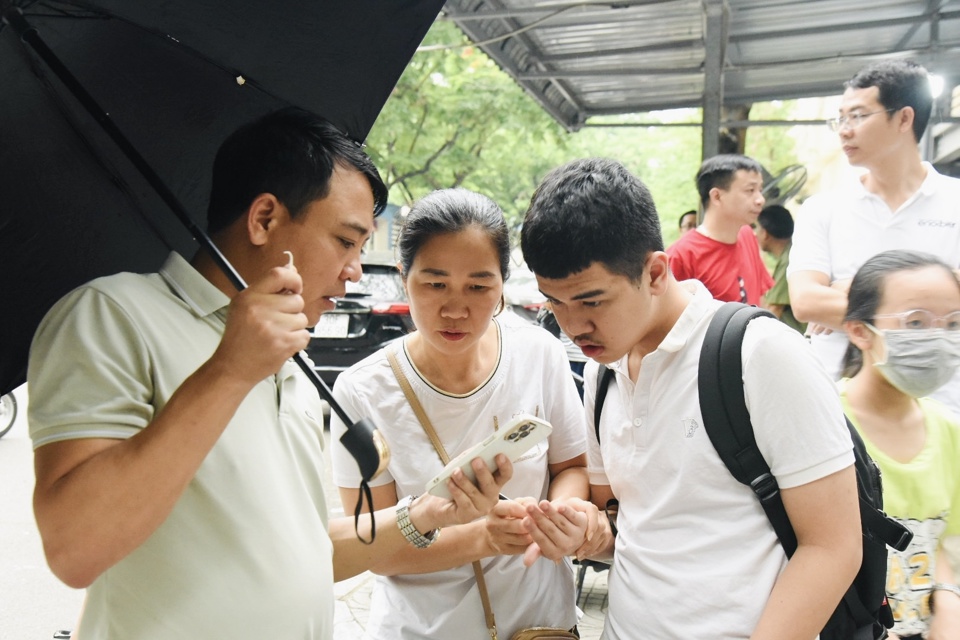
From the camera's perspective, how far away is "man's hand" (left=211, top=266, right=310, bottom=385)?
138 centimetres

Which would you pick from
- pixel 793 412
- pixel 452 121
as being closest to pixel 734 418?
pixel 793 412

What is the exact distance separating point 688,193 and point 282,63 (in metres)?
18.8

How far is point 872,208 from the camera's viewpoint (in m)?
3.35

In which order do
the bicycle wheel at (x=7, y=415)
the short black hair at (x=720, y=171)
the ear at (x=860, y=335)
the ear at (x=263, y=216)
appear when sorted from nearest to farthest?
the ear at (x=263, y=216)
the ear at (x=860, y=335)
the short black hair at (x=720, y=171)
the bicycle wheel at (x=7, y=415)

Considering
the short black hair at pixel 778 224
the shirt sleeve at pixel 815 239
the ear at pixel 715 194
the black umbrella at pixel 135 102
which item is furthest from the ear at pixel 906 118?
the short black hair at pixel 778 224

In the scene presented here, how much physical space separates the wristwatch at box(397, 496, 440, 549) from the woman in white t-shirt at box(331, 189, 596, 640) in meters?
0.02

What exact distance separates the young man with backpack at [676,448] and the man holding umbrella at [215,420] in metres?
0.36

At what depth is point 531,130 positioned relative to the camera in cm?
1398

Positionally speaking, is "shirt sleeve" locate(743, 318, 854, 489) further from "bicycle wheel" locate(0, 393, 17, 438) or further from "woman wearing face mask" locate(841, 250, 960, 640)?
"bicycle wheel" locate(0, 393, 17, 438)

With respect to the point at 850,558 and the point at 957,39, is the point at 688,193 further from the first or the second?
the point at 850,558

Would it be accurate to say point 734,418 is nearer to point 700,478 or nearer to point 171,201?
point 700,478

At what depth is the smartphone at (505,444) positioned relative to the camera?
6.04 feet

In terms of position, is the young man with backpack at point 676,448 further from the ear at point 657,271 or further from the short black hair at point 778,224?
the short black hair at point 778,224

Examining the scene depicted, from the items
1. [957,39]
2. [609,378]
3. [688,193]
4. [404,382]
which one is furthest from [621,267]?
[688,193]
